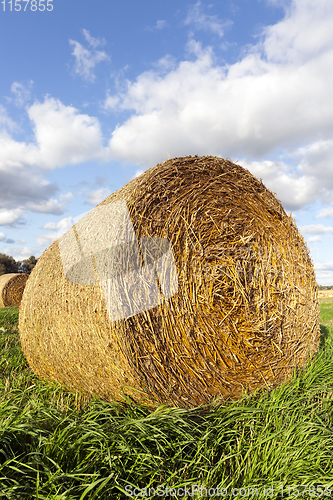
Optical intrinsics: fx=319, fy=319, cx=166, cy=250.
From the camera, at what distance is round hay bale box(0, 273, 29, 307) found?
14470mm

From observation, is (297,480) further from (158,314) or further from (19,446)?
(19,446)

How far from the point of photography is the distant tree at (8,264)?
28.7m

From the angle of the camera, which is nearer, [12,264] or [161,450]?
[161,450]

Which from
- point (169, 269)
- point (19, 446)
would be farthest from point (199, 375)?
point (19, 446)

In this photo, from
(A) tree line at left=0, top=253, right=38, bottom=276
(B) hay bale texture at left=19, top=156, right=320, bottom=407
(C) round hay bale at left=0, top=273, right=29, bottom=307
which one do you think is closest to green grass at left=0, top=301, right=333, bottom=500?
(B) hay bale texture at left=19, top=156, right=320, bottom=407

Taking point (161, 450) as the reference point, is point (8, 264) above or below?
above

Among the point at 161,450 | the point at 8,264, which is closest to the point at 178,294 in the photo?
the point at 161,450

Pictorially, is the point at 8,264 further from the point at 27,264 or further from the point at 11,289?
the point at 11,289

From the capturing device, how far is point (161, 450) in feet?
8.27

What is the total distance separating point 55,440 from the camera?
7.92 feet

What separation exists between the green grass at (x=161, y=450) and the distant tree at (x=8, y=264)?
28.5 metres

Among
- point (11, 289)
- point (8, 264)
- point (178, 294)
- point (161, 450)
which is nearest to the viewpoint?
point (161, 450)

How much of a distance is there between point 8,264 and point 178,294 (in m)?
30.0

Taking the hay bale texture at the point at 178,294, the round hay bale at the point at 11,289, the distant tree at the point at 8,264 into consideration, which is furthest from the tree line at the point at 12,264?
the hay bale texture at the point at 178,294
